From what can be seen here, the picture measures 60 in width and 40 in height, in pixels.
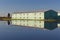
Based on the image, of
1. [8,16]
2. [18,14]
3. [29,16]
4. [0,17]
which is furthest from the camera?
[0,17]

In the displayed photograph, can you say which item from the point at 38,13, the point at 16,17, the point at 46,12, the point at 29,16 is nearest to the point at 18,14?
the point at 16,17

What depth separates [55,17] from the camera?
105 ft

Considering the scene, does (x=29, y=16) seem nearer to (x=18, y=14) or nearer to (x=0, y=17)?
(x=18, y=14)

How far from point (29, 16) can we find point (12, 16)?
6313 mm

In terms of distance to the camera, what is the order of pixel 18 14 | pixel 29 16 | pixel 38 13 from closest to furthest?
pixel 38 13
pixel 29 16
pixel 18 14

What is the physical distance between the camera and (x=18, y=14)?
39719 mm

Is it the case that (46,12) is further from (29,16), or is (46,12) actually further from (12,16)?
(12,16)

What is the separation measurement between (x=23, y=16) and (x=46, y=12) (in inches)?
304

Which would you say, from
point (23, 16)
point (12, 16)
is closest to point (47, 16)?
point (23, 16)

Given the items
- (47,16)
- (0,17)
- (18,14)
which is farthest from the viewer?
(0,17)

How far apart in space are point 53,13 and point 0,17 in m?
22.0

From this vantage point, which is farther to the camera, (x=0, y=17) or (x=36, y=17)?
(x=0, y=17)

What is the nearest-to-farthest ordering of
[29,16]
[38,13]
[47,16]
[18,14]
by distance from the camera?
[47,16], [38,13], [29,16], [18,14]

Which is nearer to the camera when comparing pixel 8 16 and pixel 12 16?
pixel 12 16
